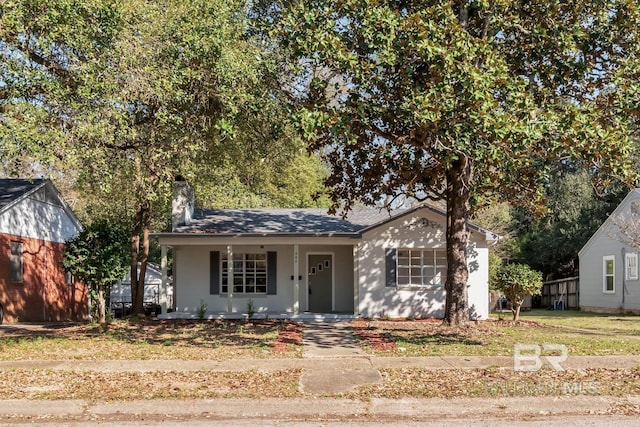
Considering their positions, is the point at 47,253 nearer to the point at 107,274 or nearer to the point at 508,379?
the point at 107,274

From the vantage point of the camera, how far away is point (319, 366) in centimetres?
1108

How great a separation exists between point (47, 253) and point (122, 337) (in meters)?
10.2

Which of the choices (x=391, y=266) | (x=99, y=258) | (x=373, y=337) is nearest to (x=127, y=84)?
(x=99, y=258)

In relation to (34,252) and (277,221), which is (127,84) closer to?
(277,221)

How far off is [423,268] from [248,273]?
231 inches

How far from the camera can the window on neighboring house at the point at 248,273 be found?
21703mm

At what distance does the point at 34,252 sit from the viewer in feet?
75.7

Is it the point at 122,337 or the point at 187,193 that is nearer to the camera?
the point at 122,337

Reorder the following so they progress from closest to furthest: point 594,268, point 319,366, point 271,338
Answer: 1. point 319,366
2. point 271,338
3. point 594,268

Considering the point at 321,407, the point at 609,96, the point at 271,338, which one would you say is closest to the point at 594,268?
the point at 609,96

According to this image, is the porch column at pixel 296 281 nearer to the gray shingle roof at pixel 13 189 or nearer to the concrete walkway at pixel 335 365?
the concrete walkway at pixel 335 365

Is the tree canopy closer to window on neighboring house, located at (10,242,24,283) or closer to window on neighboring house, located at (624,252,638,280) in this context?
window on neighboring house, located at (10,242,24,283)

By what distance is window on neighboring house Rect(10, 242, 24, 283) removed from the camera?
2181cm

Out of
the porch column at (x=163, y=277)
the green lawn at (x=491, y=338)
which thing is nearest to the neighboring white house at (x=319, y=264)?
the porch column at (x=163, y=277)
